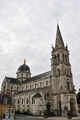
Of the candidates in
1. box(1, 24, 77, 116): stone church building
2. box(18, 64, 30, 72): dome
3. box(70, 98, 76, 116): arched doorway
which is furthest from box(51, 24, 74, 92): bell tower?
box(18, 64, 30, 72): dome

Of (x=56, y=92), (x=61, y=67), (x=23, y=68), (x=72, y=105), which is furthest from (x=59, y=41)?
(x=23, y=68)

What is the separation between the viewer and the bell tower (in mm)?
45062

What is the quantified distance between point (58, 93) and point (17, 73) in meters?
34.3

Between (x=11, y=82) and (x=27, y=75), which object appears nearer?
(x=11, y=82)

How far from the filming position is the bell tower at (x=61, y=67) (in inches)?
1774

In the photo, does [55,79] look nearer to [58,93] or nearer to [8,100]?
[58,93]

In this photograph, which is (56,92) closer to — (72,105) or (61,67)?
(72,105)

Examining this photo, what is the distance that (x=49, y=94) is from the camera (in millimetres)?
45844

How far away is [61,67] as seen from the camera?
152 ft

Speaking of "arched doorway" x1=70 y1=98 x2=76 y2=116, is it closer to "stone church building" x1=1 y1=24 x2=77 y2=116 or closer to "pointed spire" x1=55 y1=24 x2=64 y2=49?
"stone church building" x1=1 y1=24 x2=77 y2=116

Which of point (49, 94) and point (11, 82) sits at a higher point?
point (11, 82)

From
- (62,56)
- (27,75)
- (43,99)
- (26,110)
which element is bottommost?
(26,110)

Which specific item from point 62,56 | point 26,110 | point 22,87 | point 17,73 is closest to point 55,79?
point 62,56

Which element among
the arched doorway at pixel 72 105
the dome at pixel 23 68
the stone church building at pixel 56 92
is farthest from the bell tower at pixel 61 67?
the dome at pixel 23 68
